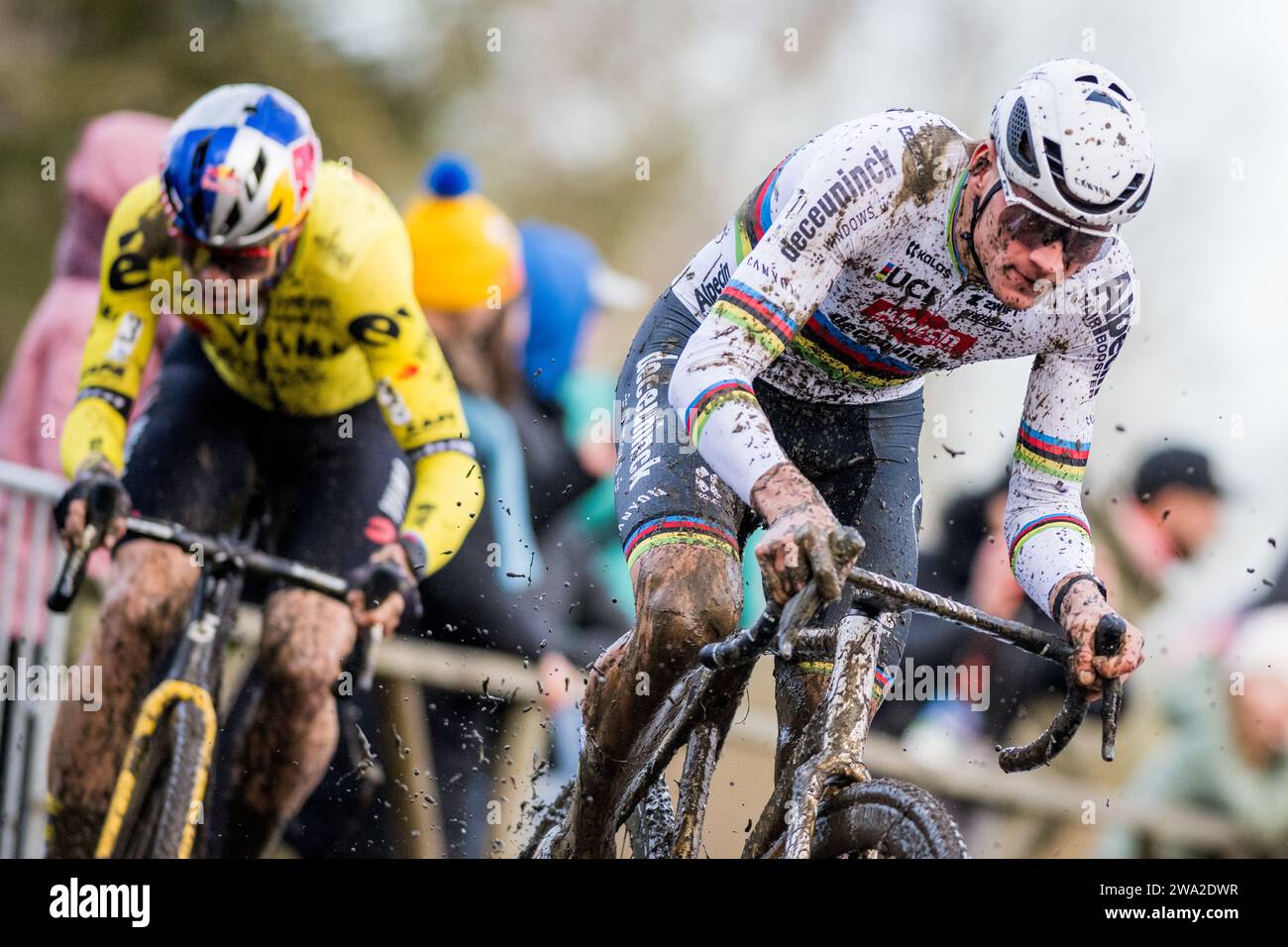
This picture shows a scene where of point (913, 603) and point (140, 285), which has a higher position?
point (140, 285)

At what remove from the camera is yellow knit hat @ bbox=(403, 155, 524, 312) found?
7.10m

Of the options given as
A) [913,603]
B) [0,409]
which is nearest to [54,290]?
[0,409]

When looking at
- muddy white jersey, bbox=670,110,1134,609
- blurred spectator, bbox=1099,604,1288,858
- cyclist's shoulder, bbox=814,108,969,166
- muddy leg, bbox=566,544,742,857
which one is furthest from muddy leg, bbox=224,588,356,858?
blurred spectator, bbox=1099,604,1288,858

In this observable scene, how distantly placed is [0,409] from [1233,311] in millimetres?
7393

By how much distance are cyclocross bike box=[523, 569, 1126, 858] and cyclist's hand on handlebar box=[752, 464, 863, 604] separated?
4 centimetres

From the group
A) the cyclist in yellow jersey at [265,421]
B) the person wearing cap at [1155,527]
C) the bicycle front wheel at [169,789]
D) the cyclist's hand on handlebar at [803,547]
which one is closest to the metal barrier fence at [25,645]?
the cyclist in yellow jersey at [265,421]

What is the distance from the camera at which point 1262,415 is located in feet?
32.6

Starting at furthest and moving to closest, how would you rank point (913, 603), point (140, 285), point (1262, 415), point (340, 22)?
point (340, 22)
point (1262, 415)
point (140, 285)
point (913, 603)

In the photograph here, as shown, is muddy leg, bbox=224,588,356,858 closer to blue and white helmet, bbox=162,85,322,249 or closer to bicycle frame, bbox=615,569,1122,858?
blue and white helmet, bbox=162,85,322,249

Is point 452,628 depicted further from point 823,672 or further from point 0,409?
point 823,672

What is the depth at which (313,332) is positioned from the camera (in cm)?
574

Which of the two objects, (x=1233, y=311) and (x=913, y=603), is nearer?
(x=913, y=603)

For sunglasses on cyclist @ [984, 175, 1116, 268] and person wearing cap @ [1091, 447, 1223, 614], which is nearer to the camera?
sunglasses on cyclist @ [984, 175, 1116, 268]

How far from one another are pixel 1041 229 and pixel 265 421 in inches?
121
